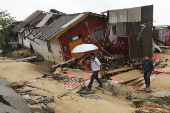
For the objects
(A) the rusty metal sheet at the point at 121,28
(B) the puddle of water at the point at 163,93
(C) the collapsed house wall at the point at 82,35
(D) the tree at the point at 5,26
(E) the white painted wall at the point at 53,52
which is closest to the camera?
(B) the puddle of water at the point at 163,93

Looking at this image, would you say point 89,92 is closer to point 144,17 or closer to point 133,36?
point 133,36

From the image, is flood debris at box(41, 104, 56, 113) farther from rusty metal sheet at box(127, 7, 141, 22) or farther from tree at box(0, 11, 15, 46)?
tree at box(0, 11, 15, 46)

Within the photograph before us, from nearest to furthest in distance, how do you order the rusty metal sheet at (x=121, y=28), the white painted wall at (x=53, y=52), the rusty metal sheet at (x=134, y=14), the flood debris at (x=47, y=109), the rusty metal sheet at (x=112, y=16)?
the flood debris at (x=47, y=109) < the rusty metal sheet at (x=134, y=14) < the rusty metal sheet at (x=121, y=28) < the rusty metal sheet at (x=112, y=16) < the white painted wall at (x=53, y=52)

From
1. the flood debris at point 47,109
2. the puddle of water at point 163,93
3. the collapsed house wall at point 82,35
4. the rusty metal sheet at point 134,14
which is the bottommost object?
the puddle of water at point 163,93

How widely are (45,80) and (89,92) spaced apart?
3.47 metres

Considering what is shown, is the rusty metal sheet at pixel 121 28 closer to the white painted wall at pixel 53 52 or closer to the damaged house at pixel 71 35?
the damaged house at pixel 71 35

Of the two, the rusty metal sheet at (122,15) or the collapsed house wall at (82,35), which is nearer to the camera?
the rusty metal sheet at (122,15)

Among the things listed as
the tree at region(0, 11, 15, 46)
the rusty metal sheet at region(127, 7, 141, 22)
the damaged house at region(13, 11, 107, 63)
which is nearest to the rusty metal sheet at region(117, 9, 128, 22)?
the rusty metal sheet at region(127, 7, 141, 22)

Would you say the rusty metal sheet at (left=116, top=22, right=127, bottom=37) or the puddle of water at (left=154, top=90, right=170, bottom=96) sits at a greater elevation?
the rusty metal sheet at (left=116, top=22, right=127, bottom=37)

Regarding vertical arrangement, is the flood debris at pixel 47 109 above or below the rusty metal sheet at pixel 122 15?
below

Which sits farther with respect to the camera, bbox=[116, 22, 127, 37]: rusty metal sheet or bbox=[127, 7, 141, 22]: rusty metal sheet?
bbox=[116, 22, 127, 37]: rusty metal sheet

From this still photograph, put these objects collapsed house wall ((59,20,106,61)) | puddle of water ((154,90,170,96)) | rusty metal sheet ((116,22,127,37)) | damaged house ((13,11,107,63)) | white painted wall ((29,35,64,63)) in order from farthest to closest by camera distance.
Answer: white painted wall ((29,35,64,63)), collapsed house wall ((59,20,106,61)), damaged house ((13,11,107,63)), rusty metal sheet ((116,22,127,37)), puddle of water ((154,90,170,96))

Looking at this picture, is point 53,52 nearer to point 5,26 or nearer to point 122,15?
point 122,15

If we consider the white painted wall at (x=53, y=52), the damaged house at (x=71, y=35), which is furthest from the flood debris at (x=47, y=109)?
the white painted wall at (x=53, y=52)
